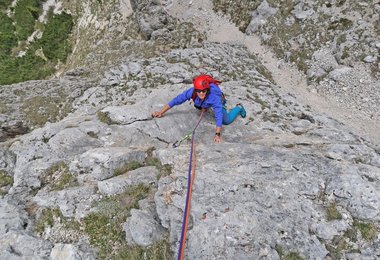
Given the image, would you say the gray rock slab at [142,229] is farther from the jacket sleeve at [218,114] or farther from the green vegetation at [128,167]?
the jacket sleeve at [218,114]

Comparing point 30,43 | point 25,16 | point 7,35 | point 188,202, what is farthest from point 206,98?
point 25,16

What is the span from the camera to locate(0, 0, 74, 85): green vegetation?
3052 centimetres

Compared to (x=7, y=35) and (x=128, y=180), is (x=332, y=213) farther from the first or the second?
(x=7, y=35)

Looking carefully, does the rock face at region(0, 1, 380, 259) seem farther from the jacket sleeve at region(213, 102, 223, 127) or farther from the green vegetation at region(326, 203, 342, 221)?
the jacket sleeve at region(213, 102, 223, 127)

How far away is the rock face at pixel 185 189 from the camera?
24.4ft

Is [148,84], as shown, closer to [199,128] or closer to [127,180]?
[199,128]

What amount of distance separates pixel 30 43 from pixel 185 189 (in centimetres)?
3174

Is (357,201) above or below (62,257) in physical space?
above

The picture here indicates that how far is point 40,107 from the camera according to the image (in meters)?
16.5

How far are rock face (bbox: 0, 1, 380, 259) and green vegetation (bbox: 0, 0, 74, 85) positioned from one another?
836 inches

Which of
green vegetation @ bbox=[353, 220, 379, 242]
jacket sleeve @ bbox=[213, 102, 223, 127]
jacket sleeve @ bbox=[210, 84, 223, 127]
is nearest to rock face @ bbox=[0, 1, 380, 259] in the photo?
green vegetation @ bbox=[353, 220, 379, 242]

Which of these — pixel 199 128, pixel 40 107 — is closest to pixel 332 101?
pixel 199 128

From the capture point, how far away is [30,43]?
33625mm

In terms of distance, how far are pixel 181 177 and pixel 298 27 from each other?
1833 cm
